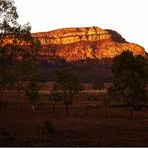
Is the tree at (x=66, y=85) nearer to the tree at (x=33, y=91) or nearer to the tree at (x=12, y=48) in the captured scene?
the tree at (x=33, y=91)

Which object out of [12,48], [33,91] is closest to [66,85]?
[33,91]

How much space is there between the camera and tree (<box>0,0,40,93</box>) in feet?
117

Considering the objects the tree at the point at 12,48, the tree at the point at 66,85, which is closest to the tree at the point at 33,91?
the tree at the point at 66,85

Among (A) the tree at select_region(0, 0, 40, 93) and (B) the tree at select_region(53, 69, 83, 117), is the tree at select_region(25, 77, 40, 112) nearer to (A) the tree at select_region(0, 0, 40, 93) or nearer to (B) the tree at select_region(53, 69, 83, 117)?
(B) the tree at select_region(53, 69, 83, 117)

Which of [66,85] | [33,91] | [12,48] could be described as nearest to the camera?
[12,48]

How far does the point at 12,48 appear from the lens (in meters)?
36.8

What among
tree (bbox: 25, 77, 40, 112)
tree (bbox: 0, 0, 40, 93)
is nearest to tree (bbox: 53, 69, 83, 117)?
tree (bbox: 25, 77, 40, 112)

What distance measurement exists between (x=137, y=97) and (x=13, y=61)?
37739 mm

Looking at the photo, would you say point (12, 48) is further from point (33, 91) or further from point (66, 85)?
point (33, 91)

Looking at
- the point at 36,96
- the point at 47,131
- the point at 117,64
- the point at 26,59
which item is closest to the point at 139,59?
the point at 117,64

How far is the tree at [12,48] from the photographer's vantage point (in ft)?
117

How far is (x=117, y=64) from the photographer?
345 ft

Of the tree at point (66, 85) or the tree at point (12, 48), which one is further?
the tree at point (66, 85)

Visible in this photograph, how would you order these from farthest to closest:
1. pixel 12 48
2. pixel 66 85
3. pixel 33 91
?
pixel 33 91
pixel 66 85
pixel 12 48
